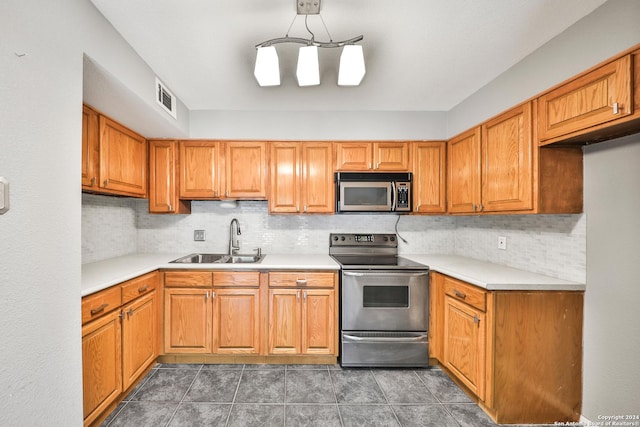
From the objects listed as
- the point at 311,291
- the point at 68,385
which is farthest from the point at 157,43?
the point at 311,291

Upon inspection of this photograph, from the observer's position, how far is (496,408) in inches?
69.3

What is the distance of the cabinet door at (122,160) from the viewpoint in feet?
6.72

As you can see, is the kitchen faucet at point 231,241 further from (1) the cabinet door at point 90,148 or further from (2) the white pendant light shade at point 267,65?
(2) the white pendant light shade at point 267,65

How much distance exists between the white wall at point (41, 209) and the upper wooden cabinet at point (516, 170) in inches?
100

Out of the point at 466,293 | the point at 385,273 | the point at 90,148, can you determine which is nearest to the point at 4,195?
the point at 90,148

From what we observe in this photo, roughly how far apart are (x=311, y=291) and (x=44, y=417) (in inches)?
65.7

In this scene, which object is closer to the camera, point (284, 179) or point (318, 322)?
point (318, 322)

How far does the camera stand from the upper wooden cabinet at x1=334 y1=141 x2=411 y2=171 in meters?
2.78

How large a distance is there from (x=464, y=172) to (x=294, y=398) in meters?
2.30

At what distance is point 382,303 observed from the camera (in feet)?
7.87

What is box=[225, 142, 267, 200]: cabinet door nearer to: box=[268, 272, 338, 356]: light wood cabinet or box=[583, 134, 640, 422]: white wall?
box=[268, 272, 338, 356]: light wood cabinet

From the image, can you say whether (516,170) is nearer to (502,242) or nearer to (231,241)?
(502,242)

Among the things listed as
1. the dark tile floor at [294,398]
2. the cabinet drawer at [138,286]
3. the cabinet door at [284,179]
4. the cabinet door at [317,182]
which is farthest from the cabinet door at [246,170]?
the dark tile floor at [294,398]

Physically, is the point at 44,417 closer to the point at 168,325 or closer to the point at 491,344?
the point at 168,325
